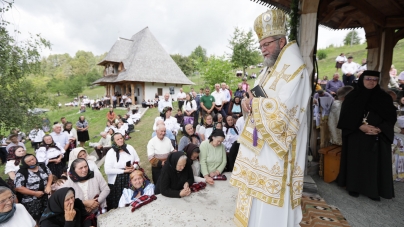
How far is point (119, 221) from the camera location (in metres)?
2.72

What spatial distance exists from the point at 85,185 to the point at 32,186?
150 cm

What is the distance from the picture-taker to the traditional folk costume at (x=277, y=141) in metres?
1.82

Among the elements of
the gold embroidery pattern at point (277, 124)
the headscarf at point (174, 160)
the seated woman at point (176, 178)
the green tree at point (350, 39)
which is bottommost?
the seated woman at point (176, 178)

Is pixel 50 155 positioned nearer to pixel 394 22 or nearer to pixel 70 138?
pixel 70 138

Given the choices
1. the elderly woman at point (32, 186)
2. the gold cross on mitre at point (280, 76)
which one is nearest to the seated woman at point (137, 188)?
the elderly woman at point (32, 186)

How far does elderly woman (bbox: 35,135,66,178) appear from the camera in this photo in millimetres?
6164

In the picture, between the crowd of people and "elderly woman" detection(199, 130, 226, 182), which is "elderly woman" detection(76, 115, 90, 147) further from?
"elderly woman" detection(199, 130, 226, 182)

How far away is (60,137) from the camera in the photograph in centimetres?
798

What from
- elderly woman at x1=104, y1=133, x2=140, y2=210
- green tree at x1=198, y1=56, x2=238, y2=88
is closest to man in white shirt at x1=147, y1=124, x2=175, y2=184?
elderly woman at x1=104, y1=133, x2=140, y2=210

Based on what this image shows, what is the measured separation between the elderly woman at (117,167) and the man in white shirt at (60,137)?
4.60 meters

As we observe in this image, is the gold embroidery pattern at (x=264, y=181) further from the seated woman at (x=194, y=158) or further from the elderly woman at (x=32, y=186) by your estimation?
the elderly woman at (x=32, y=186)

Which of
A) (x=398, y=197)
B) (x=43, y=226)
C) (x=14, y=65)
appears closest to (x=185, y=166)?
(x=43, y=226)

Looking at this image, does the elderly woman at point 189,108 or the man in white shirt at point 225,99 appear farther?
the man in white shirt at point 225,99

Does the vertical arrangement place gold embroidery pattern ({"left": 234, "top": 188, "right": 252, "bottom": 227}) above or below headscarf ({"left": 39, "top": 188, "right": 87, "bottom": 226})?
above
